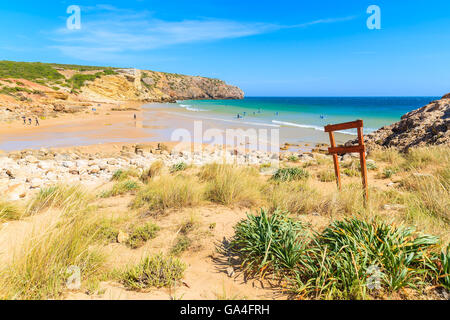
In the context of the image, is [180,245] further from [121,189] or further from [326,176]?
[326,176]

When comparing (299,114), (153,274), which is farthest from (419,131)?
(299,114)

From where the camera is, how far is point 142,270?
8.06 ft

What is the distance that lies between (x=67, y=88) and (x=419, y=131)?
4452cm

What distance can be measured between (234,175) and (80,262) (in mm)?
3027

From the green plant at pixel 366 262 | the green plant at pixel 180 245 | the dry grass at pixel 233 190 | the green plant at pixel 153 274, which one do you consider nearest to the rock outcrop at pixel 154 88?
the dry grass at pixel 233 190

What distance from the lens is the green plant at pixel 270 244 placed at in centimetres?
256

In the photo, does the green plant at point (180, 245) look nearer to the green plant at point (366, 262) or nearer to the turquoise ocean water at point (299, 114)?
the green plant at point (366, 262)

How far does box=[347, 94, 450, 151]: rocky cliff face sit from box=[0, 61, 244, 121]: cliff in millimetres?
28210

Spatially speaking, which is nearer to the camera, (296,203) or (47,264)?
(47,264)

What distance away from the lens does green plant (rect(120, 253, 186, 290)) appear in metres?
2.38

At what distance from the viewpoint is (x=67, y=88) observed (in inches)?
1507

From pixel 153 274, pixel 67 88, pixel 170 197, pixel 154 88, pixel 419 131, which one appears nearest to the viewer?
pixel 153 274

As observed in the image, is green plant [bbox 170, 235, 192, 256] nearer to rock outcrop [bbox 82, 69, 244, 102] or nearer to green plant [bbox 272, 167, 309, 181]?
green plant [bbox 272, 167, 309, 181]
